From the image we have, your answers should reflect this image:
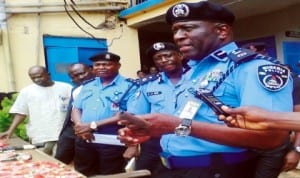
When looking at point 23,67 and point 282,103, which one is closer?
point 282,103

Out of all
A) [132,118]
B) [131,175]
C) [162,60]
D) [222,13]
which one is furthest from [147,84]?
[132,118]

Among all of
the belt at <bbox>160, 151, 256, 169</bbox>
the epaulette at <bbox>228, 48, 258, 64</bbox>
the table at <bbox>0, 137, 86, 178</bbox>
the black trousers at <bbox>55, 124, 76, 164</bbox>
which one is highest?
the epaulette at <bbox>228, 48, 258, 64</bbox>

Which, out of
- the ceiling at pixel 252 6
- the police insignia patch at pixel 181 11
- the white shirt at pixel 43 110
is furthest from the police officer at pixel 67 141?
the police insignia patch at pixel 181 11

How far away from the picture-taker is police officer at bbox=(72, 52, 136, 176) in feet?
14.2

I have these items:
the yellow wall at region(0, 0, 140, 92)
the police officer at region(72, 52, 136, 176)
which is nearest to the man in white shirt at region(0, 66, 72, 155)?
the police officer at region(72, 52, 136, 176)

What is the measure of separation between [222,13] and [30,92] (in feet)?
12.8

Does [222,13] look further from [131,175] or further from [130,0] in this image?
[130,0]

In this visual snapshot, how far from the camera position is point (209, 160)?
2105 millimetres

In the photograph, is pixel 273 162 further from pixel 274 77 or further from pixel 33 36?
pixel 33 36

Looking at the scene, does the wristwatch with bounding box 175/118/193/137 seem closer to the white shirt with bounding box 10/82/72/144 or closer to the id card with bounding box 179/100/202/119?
the id card with bounding box 179/100/202/119

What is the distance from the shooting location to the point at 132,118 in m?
1.83

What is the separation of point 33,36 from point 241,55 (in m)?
6.99

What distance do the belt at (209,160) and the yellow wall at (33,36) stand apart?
653 cm

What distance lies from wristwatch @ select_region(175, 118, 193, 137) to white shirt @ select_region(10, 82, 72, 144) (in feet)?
12.9
